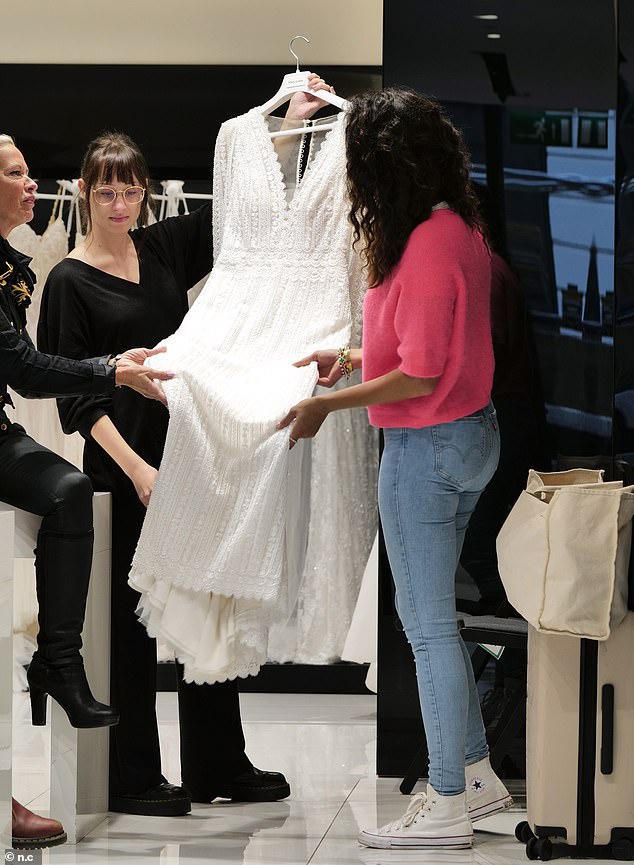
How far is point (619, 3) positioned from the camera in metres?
3.69

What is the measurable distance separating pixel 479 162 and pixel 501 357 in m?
0.63

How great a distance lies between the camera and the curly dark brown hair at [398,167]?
2.96 m

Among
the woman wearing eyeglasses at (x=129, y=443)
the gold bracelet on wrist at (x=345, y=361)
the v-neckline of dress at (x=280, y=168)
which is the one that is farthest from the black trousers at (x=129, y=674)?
the v-neckline of dress at (x=280, y=168)

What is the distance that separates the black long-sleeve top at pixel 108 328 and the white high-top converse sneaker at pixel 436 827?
121cm

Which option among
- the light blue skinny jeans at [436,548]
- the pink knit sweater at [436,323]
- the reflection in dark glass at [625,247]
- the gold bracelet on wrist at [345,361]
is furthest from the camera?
the reflection in dark glass at [625,247]

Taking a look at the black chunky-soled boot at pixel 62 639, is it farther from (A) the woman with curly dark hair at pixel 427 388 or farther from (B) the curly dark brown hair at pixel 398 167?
(B) the curly dark brown hair at pixel 398 167

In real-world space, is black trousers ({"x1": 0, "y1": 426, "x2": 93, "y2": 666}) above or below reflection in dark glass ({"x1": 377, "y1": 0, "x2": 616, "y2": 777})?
below

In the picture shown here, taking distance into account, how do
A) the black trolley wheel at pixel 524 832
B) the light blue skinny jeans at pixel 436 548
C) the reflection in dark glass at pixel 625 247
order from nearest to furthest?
1. the light blue skinny jeans at pixel 436 548
2. the black trolley wheel at pixel 524 832
3. the reflection in dark glass at pixel 625 247

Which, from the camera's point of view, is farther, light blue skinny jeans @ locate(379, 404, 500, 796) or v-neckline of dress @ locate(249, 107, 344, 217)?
v-neckline of dress @ locate(249, 107, 344, 217)

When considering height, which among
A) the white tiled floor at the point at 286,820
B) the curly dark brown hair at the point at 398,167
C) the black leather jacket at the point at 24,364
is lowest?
the white tiled floor at the point at 286,820

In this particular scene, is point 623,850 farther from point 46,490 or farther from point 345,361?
point 46,490

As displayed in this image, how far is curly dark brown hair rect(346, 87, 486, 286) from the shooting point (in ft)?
9.72

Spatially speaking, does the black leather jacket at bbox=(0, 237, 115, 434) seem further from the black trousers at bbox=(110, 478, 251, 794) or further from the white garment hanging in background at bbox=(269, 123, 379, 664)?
the white garment hanging in background at bbox=(269, 123, 379, 664)

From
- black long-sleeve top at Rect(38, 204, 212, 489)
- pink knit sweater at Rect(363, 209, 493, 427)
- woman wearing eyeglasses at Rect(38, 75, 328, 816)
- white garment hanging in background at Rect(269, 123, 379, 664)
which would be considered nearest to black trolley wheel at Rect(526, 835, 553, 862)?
woman wearing eyeglasses at Rect(38, 75, 328, 816)
